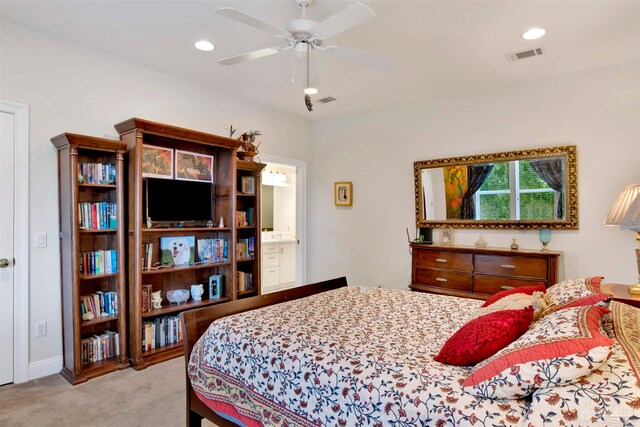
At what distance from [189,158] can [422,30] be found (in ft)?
8.30

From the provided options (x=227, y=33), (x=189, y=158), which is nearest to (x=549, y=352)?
(x=227, y=33)

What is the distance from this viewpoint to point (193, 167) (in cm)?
383

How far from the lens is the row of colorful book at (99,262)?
304 centimetres

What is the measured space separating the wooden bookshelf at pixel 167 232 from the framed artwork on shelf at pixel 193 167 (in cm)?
5

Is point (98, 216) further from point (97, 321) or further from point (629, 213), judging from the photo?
point (629, 213)

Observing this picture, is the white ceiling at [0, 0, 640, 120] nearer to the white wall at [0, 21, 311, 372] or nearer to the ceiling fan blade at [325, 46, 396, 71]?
the white wall at [0, 21, 311, 372]

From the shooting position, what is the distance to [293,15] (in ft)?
8.64

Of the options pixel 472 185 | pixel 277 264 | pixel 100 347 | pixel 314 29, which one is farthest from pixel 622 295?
pixel 277 264

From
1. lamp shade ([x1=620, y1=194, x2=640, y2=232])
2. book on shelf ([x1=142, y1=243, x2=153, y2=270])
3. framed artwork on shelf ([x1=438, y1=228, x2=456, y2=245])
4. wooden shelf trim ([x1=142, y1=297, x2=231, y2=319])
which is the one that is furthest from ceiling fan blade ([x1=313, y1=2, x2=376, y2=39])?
framed artwork on shelf ([x1=438, y1=228, x2=456, y2=245])

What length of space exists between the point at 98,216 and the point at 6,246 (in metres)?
0.66

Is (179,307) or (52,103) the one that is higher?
(52,103)

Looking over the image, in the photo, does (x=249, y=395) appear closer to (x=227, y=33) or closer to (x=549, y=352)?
(x=549, y=352)

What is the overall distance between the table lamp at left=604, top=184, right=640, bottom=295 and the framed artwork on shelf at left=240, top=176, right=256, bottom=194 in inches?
133

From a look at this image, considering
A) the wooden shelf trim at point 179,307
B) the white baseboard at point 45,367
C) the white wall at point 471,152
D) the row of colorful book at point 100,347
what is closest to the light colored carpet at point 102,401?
the white baseboard at point 45,367
